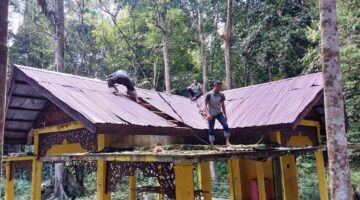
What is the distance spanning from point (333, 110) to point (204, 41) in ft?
49.6

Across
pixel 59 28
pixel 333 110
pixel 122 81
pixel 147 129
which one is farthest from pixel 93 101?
pixel 59 28

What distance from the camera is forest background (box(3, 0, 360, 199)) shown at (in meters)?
15.8

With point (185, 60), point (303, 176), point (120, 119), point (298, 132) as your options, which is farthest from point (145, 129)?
point (185, 60)

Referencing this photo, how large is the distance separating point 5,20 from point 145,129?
4297mm

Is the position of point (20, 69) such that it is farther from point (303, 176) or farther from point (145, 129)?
point (303, 176)

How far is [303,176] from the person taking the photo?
17422 mm

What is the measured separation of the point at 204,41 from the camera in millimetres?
20641

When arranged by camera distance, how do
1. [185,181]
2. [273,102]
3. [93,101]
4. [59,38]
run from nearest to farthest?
[185,181] < [93,101] < [273,102] < [59,38]

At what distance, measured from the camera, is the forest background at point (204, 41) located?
15.8m

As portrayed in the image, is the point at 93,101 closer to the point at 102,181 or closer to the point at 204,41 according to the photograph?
the point at 102,181

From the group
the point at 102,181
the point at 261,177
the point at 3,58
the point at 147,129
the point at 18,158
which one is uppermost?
the point at 3,58

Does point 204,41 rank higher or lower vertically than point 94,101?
higher

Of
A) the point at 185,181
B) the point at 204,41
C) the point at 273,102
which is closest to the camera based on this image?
the point at 185,181

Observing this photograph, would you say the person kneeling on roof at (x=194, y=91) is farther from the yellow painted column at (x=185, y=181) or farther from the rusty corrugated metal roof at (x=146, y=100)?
the yellow painted column at (x=185, y=181)
